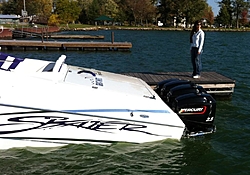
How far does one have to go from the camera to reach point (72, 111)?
173 inches

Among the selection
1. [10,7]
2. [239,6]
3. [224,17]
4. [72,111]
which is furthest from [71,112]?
[10,7]

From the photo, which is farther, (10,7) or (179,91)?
(10,7)

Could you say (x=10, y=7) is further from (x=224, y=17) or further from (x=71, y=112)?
(x=71, y=112)

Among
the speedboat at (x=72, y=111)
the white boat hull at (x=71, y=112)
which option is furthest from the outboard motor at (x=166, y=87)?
the white boat hull at (x=71, y=112)

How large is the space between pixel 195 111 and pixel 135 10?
7524cm

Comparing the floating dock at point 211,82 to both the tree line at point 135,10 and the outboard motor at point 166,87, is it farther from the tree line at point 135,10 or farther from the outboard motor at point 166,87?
the tree line at point 135,10

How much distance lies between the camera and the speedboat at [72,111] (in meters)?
4.29

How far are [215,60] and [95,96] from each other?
14199mm

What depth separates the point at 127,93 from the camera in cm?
477

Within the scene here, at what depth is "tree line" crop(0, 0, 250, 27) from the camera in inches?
2862

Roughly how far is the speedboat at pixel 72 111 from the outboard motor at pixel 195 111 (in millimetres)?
23

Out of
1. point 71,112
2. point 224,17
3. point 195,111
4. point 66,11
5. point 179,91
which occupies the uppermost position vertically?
point 66,11

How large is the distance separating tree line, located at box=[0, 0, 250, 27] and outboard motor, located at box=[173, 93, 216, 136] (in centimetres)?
6634

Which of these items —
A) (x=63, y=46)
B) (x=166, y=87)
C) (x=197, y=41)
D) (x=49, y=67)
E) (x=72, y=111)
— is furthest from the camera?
(x=63, y=46)
